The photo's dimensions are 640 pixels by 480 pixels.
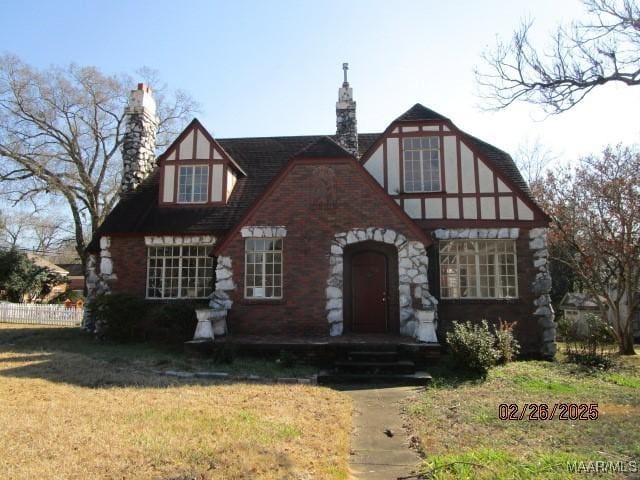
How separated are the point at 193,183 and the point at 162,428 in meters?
10.3

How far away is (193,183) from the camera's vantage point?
590 inches

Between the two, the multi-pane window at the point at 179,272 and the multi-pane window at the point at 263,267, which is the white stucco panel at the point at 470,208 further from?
the multi-pane window at the point at 179,272

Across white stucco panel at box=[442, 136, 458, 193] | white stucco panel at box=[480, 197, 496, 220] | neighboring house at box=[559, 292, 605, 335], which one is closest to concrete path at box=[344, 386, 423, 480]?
white stucco panel at box=[480, 197, 496, 220]

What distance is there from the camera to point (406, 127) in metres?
13.8

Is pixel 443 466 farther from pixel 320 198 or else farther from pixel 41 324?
pixel 41 324

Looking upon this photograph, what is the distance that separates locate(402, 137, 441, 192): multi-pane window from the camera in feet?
45.0

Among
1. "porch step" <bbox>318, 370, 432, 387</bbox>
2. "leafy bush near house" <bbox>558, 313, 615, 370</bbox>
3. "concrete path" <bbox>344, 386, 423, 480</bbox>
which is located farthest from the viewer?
"leafy bush near house" <bbox>558, 313, 615, 370</bbox>

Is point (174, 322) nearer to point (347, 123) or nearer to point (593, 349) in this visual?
point (347, 123)

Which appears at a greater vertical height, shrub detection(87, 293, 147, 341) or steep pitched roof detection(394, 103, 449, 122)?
steep pitched roof detection(394, 103, 449, 122)

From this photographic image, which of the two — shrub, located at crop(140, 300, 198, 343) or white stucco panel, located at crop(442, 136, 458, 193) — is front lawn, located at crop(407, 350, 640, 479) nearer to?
white stucco panel, located at crop(442, 136, 458, 193)

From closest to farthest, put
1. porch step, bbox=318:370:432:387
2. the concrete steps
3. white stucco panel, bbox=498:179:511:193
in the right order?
porch step, bbox=318:370:432:387 → the concrete steps → white stucco panel, bbox=498:179:511:193

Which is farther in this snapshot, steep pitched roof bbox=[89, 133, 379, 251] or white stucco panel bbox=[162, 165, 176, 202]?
white stucco panel bbox=[162, 165, 176, 202]

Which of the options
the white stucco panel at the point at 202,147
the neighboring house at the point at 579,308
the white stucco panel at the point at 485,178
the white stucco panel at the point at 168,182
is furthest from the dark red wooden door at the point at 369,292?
the neighboring house at the point at 579,308

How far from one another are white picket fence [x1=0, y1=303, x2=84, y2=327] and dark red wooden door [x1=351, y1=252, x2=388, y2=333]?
1567 cm
